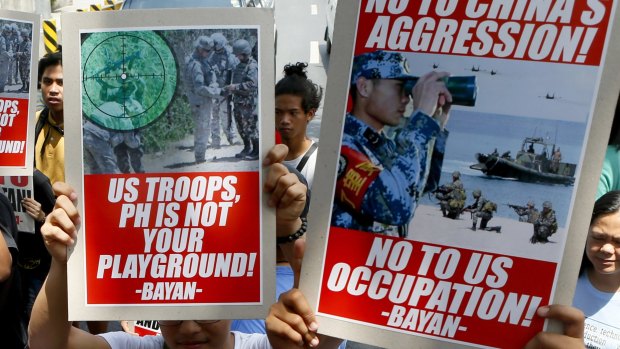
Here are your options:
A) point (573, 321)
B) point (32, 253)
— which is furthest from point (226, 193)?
point (32, 253)

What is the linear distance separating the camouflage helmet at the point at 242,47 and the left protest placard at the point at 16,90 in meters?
1.89

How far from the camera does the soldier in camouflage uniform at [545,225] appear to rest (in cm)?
172

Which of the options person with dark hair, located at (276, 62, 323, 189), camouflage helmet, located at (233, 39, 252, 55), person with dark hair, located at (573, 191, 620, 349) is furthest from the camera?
person with dark hair, located at (276, 62, 323, 189)

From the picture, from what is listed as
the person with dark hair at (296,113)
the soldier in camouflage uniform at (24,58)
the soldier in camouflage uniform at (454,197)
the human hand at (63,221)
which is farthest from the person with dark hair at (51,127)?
the soldier in camouflage uniform at (454,197)

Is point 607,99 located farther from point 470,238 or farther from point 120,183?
point 120,183

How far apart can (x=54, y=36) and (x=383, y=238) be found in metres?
10.7

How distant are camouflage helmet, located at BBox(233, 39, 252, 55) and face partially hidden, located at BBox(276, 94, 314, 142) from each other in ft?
7.24

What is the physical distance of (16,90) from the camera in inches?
147

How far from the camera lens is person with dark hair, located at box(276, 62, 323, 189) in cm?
421

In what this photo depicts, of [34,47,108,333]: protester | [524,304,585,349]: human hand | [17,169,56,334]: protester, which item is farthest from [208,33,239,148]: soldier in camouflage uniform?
[34,47,108,333]: protester

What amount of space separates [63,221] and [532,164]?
1.07m

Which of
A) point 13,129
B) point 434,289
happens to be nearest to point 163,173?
point 434,289

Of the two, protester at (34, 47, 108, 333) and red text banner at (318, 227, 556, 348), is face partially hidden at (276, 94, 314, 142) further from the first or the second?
red text banner at (318, 227, 556, 348)

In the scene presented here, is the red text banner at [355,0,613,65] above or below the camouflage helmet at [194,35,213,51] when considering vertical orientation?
above
